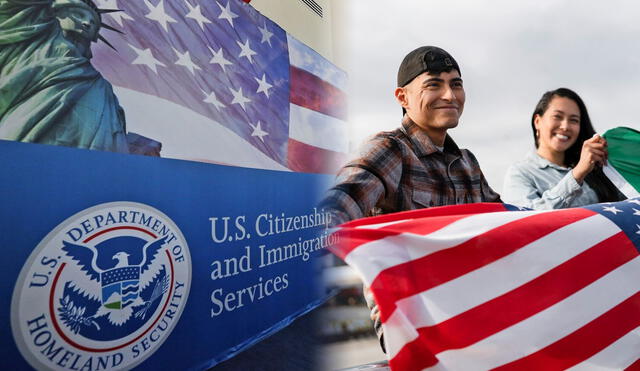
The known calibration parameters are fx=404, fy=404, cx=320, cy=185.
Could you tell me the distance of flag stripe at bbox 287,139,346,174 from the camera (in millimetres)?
2686

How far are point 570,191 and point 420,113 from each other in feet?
2.98

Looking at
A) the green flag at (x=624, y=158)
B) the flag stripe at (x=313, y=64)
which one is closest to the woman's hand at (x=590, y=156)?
the green flag at (x=624, y=158)

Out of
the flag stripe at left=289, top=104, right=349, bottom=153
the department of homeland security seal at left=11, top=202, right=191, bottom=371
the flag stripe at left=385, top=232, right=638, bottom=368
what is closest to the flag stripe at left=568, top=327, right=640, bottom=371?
the flag stripe at left=385, top=232, right=638, bottom=368

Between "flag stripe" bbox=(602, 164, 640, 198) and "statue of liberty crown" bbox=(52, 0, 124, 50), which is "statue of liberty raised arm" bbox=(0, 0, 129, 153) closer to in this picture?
"statue of liberty crown" bbox=(52, 0, 124, 50)

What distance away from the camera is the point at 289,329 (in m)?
2.53

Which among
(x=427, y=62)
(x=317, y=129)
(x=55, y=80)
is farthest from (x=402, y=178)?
(x=317, y=129)

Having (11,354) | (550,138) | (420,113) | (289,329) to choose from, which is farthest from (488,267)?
(289,329)

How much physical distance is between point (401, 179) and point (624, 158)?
1715 mm

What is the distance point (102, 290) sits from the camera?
1477 mm

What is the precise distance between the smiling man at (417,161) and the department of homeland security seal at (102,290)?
96 cm

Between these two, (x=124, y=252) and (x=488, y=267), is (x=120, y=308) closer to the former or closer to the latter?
(x=124, y=252)

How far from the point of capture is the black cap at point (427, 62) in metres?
1.21

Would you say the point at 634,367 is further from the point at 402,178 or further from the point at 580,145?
the point at 580,145

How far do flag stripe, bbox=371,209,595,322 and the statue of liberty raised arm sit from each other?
120 cm
